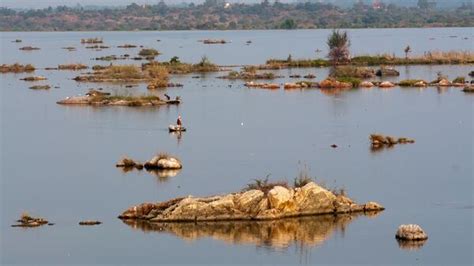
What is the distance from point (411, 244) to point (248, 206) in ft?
12.9

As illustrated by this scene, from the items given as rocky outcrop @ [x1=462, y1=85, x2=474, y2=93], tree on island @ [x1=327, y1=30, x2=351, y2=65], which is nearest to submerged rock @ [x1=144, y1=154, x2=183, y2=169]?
rocky outcrop @ [x1=462, y1=85, x2=474, y2=93]

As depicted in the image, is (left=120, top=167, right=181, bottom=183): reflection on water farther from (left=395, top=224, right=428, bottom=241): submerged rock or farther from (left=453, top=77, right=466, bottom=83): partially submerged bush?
(left=453, top=77, right=466, bottom=83): partially submerged bush

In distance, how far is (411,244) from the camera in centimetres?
2547

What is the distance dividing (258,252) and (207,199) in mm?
2832

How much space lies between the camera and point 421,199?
30.8 m

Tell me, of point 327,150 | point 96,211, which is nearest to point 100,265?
point 96,211

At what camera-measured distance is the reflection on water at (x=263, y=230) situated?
25703 millimetres

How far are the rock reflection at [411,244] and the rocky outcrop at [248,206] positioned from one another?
8.49 ft

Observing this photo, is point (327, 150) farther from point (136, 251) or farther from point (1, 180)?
point (136, 251)

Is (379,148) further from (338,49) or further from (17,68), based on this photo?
(17,68)

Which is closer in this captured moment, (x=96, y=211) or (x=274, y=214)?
(x=274, y=214)

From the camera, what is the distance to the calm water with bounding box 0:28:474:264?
25219 mm

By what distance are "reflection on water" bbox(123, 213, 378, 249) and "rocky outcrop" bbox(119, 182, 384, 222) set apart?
0.57 ft

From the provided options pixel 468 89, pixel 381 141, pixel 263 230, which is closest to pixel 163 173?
pixel 263 230
